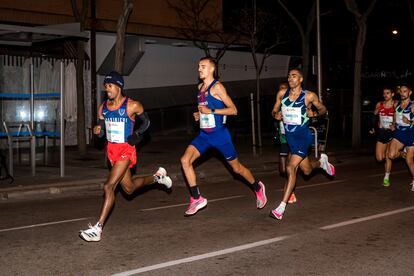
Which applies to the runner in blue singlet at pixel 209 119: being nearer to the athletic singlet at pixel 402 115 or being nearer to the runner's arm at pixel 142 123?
the runner's arm at pixel 142 123

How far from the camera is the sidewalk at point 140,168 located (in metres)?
12.3

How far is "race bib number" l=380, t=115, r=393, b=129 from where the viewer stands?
1192 centimetres

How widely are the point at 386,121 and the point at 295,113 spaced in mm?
3657

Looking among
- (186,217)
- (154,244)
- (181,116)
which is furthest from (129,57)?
(154,244)

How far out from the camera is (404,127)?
456 inches

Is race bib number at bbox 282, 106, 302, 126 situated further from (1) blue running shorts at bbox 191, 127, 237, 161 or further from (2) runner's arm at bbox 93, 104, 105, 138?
(2) runner's arm at bbox 93, 104, 105, 138

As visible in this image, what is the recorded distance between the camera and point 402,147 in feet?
38.3

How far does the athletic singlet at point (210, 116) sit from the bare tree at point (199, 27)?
14.9 metres

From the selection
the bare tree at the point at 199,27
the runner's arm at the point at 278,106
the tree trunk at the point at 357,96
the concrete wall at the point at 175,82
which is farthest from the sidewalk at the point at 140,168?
the runner's arm at the point at 278,106

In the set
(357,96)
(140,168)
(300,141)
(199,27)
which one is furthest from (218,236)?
(199,27)

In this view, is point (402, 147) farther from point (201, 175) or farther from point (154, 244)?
point (154, 244)

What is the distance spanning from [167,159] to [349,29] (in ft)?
118

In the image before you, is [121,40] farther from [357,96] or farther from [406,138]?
[357,96]

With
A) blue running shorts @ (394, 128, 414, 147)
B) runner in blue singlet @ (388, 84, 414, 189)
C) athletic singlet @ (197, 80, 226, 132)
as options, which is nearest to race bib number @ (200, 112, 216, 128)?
athletic singlet @ (197, 80, 226, 132)
